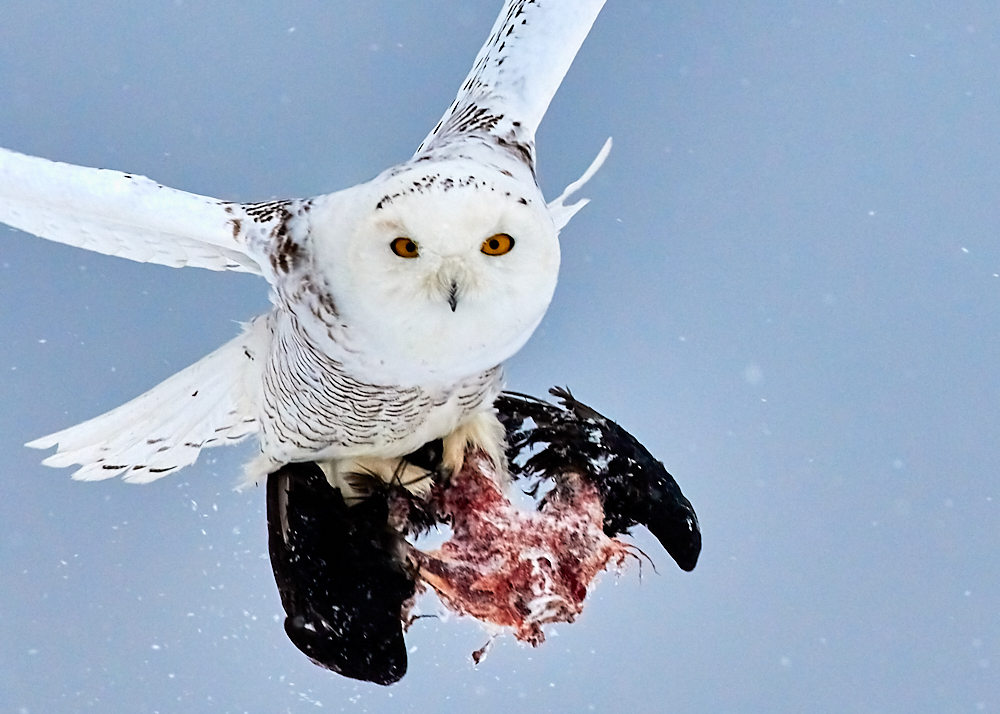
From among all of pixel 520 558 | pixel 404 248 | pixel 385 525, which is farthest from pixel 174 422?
pixel 404 248

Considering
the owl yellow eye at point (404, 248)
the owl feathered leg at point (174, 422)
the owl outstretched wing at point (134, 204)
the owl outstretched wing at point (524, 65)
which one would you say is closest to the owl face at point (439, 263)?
the owl yellow eye at point (404, 248)

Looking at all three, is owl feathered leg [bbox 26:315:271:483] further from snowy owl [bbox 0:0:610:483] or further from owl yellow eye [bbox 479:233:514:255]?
owl yellow eye [bbox 479:233:514:255]

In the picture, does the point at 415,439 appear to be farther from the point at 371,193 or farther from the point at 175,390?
the point at 371,193

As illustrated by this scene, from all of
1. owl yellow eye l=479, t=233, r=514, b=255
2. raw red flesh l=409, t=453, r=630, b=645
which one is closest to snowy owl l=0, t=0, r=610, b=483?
owl yellow eye l=479, t=233, r=514, b=255

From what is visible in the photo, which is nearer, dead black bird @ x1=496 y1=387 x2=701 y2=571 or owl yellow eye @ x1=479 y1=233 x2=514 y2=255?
owl yellow eye @ x1=479 y1=233 x2=514 y2=255

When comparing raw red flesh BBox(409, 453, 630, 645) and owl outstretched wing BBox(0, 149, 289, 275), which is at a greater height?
owl outstretched wing BBox(0, 149, 289, 275)

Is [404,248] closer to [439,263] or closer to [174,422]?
[439,263]
